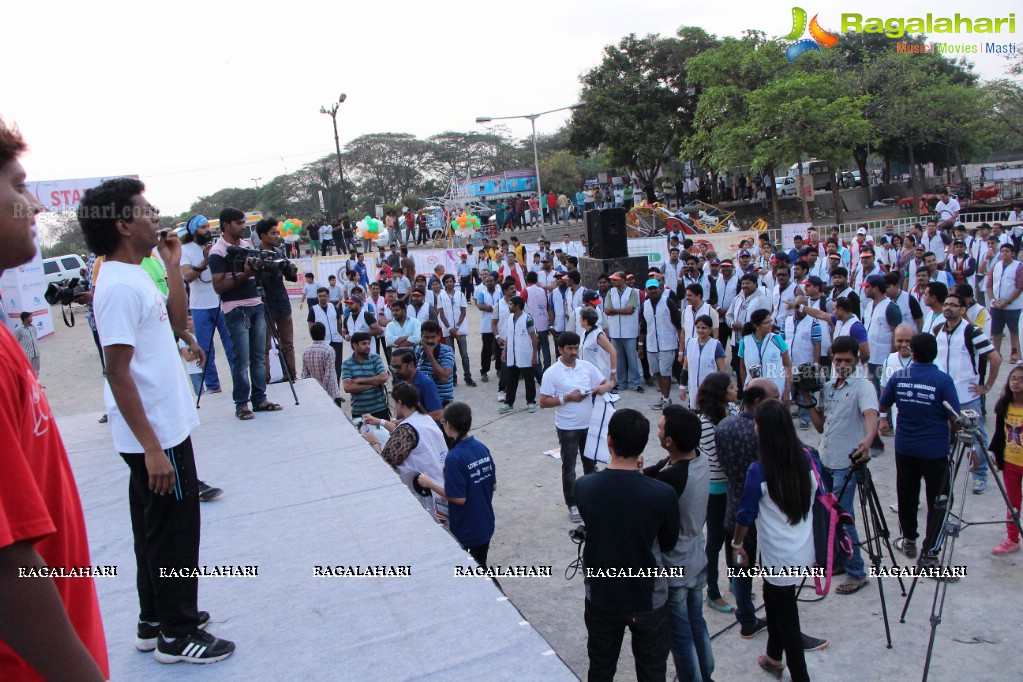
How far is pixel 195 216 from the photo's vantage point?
230 inches

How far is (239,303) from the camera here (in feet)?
18.9

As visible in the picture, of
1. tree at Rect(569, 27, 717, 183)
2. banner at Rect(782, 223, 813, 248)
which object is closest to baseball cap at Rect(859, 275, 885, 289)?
banner at Rect(782, 223, 813, 248)

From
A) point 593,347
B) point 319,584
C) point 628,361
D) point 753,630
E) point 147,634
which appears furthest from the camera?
point 628,361

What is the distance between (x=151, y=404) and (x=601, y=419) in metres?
4.18

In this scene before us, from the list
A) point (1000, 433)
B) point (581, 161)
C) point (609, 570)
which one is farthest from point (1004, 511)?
point (581, 161)

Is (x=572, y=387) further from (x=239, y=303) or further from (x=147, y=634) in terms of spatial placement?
(x=147, y=634)

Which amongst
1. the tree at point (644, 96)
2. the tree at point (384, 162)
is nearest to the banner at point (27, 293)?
the tree at point (644, 96)

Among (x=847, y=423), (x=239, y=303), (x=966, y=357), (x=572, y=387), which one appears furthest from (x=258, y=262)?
(x=966, y=357)

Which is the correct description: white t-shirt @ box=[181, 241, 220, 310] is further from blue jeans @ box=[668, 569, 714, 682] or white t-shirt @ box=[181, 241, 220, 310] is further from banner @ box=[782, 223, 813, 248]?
banner @ box=[782, 223, 813, 248]

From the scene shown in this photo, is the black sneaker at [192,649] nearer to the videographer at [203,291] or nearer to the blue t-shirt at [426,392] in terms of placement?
the videographer at [203,291]

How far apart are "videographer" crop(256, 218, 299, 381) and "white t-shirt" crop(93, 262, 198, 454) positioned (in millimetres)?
2845

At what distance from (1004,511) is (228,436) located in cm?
614

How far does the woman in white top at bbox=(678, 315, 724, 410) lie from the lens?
8078 mm

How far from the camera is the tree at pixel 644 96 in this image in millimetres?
33688
